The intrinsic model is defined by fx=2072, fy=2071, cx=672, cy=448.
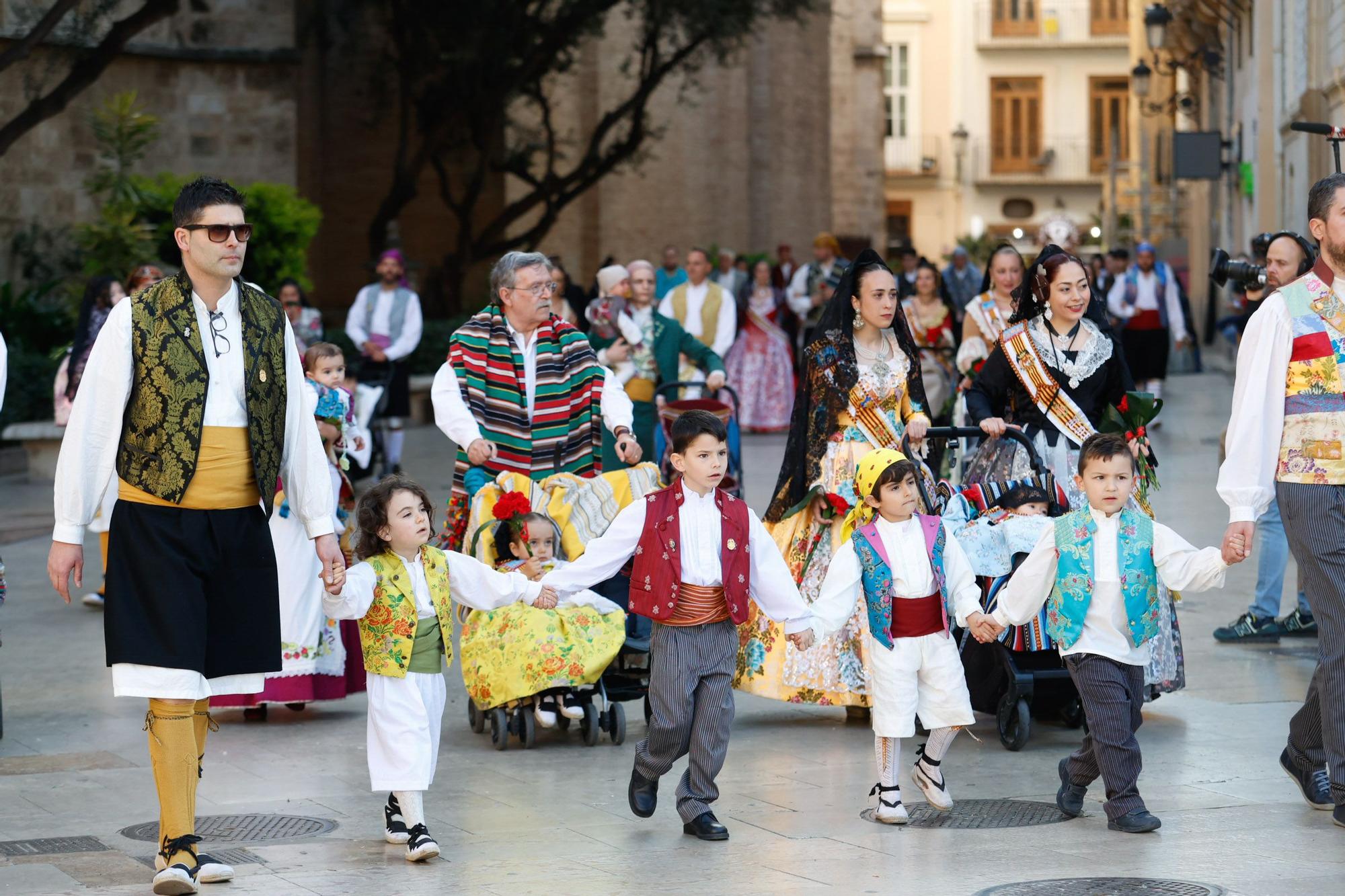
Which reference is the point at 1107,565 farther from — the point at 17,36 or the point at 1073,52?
the point at 1073,52

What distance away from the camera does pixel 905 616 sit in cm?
700

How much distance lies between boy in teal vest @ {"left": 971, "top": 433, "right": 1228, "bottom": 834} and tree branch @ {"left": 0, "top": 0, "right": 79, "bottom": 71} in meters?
14.7

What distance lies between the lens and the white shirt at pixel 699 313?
18672mm

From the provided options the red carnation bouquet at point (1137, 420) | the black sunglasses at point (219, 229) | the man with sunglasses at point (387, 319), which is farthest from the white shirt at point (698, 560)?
Result: the man with sunglasses at point (387, 319)

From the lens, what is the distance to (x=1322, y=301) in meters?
6.80

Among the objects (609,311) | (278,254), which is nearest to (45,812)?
(609,311)

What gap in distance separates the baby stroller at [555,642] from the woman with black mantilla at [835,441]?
0.55 m

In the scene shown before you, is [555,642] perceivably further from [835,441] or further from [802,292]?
[802,292]

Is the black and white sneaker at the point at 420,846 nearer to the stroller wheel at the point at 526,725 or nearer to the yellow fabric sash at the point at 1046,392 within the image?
the stroller wheel at the point at 526,725

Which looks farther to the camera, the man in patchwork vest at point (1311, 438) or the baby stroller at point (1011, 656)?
the baby stroller at point (1011, 656)

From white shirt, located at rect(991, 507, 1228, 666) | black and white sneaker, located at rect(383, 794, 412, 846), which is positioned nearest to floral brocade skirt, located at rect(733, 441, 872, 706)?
white shirt, located at rect(991, 507, 1228, 666)

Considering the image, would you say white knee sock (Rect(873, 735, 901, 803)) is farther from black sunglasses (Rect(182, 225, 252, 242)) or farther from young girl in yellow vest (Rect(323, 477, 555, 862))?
black sunglasses (Rect(182, 225, 252, 242))

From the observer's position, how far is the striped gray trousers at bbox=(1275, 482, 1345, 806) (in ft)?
21.8

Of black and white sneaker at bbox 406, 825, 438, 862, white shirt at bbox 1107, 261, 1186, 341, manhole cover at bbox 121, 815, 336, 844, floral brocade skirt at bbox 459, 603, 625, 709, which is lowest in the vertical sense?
manhole cover at bbox 121, 815, 336, 844
